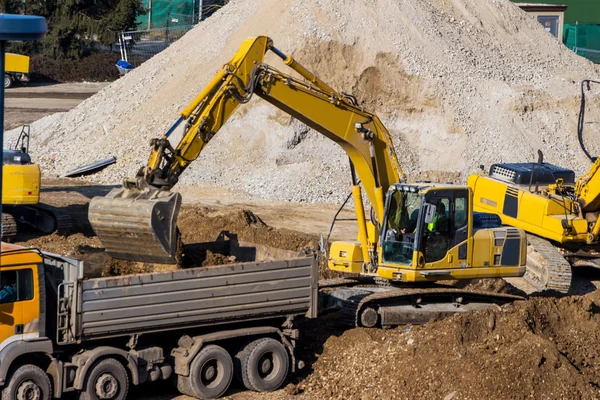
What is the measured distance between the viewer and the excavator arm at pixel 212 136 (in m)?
13.1

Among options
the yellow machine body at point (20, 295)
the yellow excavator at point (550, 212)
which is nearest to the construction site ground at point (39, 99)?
the yellow excavator at point (550, 212)

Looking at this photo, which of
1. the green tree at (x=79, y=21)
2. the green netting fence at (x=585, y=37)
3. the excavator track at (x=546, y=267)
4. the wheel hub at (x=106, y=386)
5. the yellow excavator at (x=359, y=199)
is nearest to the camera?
the wheel hub at (x=106, y=386)

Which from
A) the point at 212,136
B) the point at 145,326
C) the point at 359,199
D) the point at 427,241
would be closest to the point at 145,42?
the point at 359,199

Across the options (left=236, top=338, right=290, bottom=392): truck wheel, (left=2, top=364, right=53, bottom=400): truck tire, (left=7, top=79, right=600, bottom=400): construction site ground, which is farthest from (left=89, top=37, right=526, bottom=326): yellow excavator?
(left=2, top=364, right=53, bottom=400): truck tire

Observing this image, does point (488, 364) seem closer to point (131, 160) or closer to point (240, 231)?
point (240, 231)

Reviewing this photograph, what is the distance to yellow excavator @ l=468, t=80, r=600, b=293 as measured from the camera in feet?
64.1

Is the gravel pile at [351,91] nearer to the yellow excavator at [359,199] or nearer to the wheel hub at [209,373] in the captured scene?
the yellow excavator at [359,199]

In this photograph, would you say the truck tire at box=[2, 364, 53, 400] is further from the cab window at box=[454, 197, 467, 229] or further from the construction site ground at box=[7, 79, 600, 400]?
the cab window at box=[454, 197, 467, 229]

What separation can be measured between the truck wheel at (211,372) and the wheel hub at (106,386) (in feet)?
3.19

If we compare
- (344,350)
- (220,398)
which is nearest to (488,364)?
(344,350)

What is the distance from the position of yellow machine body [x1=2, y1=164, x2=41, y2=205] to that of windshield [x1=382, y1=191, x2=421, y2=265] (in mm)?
7932

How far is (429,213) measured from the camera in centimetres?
1485

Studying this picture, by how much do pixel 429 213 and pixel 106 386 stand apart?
551 centimetres

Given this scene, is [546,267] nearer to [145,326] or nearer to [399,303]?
[399,303]
